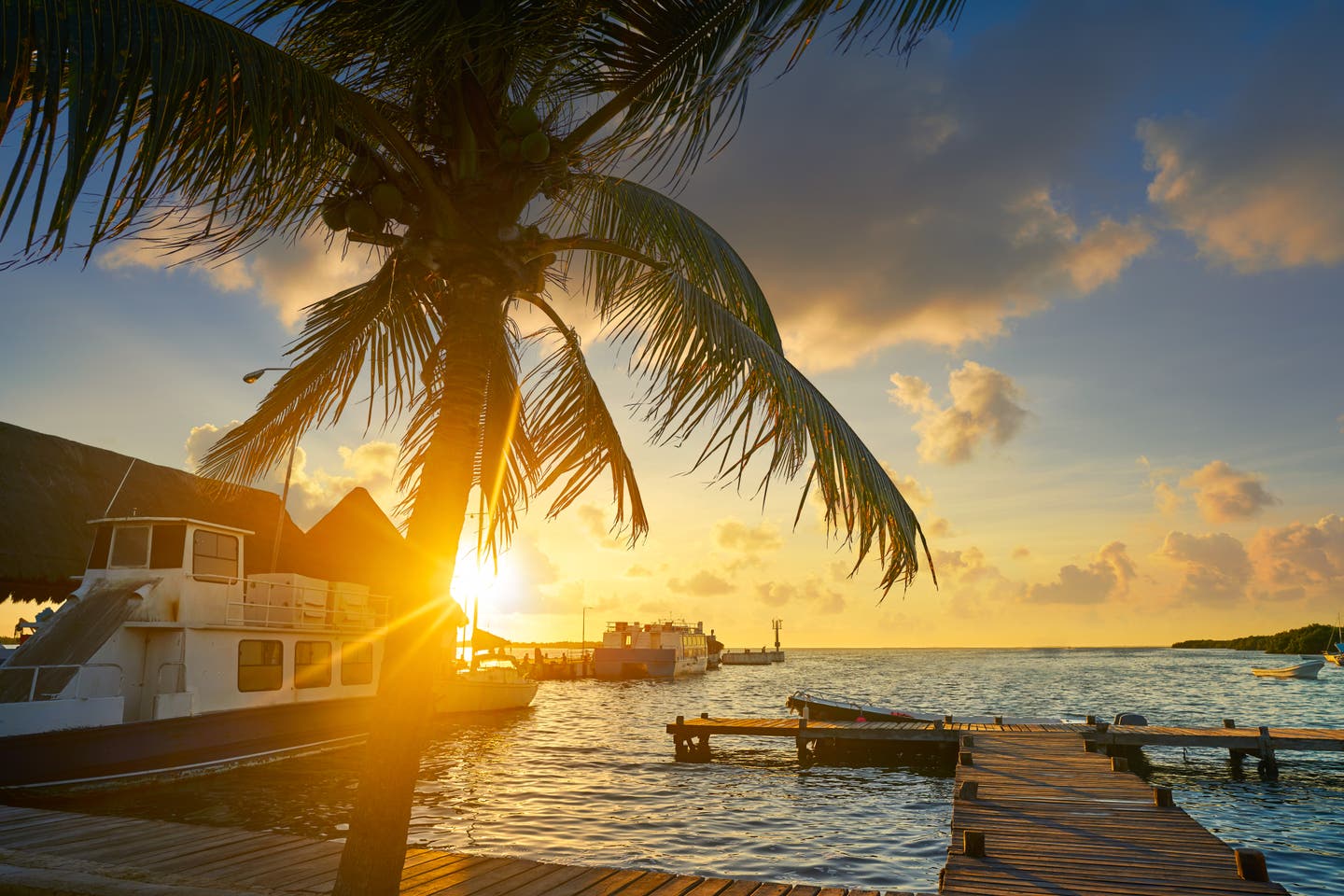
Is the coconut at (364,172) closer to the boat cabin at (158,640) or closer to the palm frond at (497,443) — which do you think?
the palm frond at (497,443)

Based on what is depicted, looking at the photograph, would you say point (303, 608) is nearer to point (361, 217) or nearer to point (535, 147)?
point (361, 217)

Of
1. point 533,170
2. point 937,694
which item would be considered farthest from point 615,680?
point 533,170

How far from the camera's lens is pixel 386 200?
5012mm

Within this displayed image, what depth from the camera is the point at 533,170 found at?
208 inches

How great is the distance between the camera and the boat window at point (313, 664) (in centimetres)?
2366

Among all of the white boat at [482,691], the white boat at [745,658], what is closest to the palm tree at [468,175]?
the white boat at [482,691]

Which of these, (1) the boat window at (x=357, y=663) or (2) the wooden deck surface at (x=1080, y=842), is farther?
Answer: (1) the boat window at (x=357, y=663)

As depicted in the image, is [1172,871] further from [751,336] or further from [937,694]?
[937,694]

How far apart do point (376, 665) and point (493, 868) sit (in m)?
21.4

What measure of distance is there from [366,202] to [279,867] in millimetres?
6225

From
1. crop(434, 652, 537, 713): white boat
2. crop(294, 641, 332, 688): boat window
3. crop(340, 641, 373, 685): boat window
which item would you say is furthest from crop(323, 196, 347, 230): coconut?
crop(434, 652, 537, 713): white boat

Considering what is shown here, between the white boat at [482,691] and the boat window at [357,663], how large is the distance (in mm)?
6810

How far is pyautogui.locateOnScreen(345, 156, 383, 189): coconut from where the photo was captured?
510 cm

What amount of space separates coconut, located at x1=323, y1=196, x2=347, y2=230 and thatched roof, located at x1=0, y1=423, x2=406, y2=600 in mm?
22023
